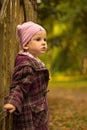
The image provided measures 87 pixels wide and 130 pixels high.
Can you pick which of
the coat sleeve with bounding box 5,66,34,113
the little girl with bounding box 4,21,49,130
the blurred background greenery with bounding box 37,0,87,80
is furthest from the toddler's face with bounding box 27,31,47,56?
the blurred background greenery with bounding box 37,0,87,80

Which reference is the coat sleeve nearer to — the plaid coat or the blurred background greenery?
the plaid coat

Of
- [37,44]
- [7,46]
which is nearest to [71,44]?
[7,46]

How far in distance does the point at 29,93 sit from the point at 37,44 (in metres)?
0.46

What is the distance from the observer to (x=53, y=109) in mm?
13000

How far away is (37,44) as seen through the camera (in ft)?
14.9

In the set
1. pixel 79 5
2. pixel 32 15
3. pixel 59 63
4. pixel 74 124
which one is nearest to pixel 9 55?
pixel 32 15

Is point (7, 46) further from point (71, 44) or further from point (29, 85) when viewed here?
point (71, 44)

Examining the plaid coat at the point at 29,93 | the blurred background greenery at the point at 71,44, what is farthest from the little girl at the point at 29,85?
the blurred background greenery at the point at 71,44

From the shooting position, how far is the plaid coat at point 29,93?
434 cm

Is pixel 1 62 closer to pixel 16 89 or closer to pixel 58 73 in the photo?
pixel 16 89

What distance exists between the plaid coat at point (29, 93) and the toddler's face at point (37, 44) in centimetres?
10

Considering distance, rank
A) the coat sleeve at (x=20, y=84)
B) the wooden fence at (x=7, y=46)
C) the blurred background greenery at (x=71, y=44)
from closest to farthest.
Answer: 1. the coat sleeve at (x=20, y=84)
2. the wooden fence at (x=7, y=46)
3. the blurred background greenery at (x=71, y=44)

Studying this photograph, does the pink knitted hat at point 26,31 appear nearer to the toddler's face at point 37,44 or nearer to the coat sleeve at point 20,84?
the toddler's face at point 37,44

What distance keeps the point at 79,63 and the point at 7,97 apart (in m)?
39.1
